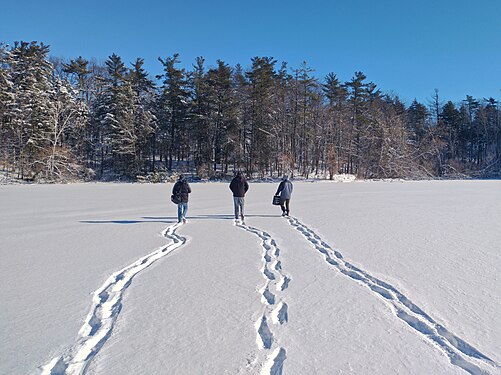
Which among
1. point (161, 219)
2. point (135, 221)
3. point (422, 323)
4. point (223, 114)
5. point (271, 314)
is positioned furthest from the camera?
point (223, 114)

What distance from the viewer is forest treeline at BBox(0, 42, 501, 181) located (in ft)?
110

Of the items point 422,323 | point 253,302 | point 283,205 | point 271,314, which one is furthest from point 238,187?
point 422,323

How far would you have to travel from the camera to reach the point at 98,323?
3.84 meters

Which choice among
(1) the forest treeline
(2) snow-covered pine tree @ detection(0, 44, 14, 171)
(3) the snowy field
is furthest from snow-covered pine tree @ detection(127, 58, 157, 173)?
(3) the snowy field

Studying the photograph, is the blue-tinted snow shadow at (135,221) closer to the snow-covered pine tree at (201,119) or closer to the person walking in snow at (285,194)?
the person walking in snow at (285,194)

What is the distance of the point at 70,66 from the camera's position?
4531 centimetres

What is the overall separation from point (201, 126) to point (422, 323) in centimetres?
A: 3728

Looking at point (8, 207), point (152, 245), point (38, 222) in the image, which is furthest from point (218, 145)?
point (152, 245)

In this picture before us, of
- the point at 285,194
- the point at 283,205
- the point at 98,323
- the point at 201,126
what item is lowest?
the point at 98,323

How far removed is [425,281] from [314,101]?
39.3 meters

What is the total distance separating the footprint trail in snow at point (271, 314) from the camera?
301cm

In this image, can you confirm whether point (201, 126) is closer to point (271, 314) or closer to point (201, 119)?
point (201, 119)

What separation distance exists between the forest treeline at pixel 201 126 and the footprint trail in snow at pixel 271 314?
101ft

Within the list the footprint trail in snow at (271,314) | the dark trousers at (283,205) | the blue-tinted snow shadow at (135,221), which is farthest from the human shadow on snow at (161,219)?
the footprint trail in snow at (271,314)
